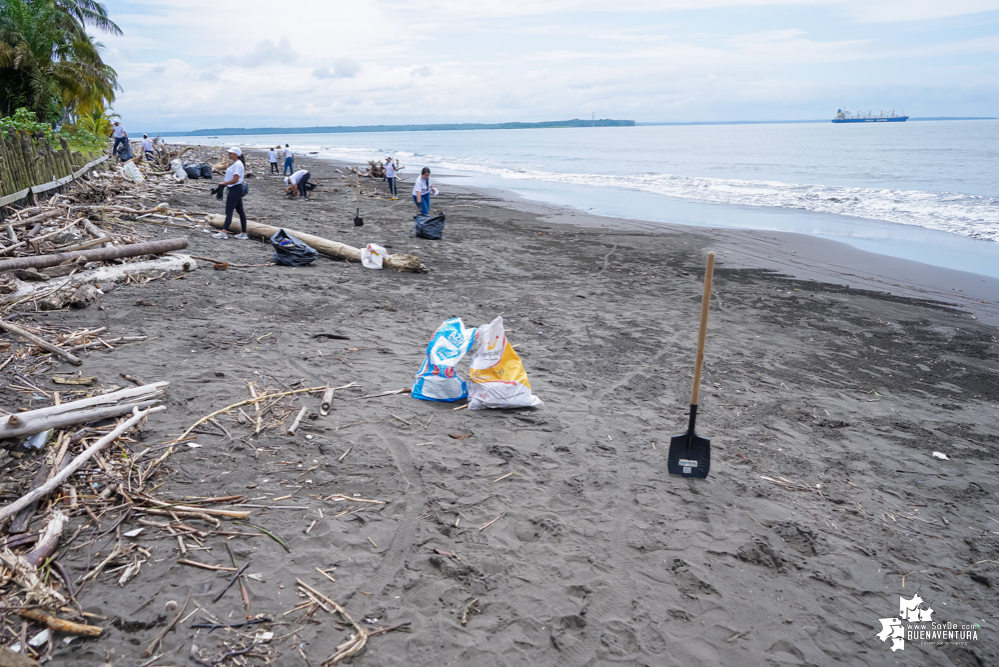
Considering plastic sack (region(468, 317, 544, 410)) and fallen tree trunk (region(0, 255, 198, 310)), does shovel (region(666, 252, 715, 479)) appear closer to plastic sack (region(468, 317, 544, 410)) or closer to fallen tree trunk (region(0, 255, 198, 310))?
plastic sack (region(468, 317, 544, 410))

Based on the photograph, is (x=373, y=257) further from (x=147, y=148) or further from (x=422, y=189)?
(x=147, y=148)

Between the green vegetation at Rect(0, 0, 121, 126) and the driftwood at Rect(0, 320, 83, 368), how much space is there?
18770 mm

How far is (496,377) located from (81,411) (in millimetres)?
3173

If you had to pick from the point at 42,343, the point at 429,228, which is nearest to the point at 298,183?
the point at 429,228

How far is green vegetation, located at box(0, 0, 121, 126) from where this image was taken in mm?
21484

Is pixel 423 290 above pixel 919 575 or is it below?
above

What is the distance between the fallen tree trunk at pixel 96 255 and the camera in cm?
692

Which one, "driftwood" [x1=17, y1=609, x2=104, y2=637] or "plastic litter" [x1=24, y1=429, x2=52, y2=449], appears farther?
"plastic litter" [x1=24, y1=429, x2=52, y2=449]

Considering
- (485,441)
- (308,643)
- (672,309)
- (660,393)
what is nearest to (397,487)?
(485,441)

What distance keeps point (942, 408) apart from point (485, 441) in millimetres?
4835

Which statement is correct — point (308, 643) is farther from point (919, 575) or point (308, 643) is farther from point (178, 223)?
point (178, 223)

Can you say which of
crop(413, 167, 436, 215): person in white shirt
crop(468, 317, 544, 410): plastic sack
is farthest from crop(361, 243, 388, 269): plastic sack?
crop(468, 317, 544, 410): plastic sack

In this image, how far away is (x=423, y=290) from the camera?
913 cm

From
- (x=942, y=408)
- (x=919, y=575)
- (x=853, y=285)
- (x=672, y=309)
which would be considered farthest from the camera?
(x=853, y=285)
